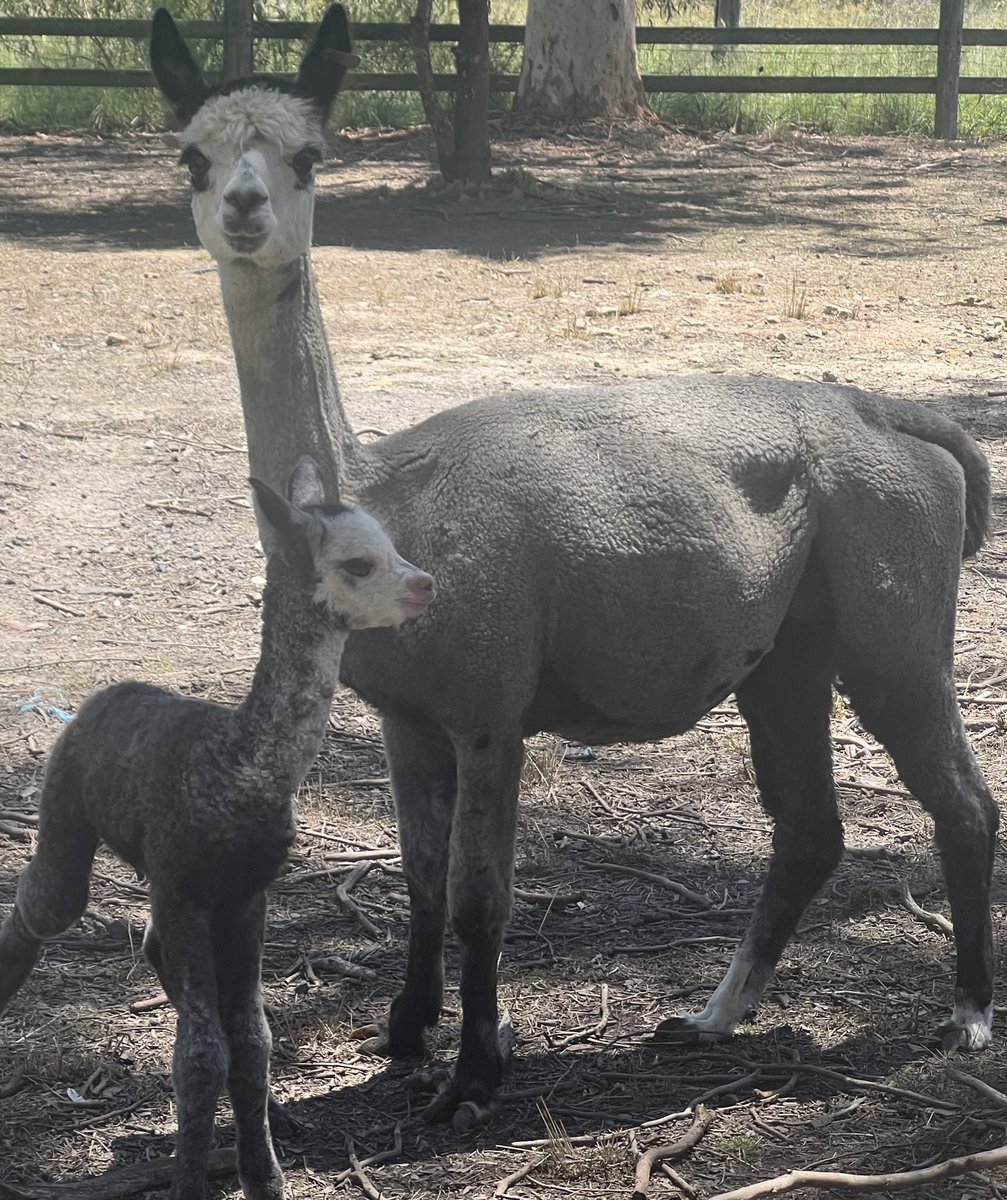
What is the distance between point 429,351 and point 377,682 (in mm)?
7340

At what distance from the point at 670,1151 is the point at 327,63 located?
2785 mm

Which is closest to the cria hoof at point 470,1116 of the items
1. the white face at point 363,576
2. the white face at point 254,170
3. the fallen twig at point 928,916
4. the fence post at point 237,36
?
the white face at point 363,576

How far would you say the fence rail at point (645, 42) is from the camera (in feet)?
65.7

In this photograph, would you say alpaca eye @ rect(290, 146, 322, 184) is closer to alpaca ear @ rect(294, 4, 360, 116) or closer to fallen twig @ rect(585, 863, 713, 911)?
alpaca ear @ rect(294, 4, 360, 116)

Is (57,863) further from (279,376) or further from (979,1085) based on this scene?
(979,1085)

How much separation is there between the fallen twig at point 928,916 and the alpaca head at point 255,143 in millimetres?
2750

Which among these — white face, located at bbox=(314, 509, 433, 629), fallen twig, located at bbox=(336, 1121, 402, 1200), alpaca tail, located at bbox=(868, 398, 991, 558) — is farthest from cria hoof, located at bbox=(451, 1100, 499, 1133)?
alpaca tail, located at bbox=(868, 398, 991, 558)

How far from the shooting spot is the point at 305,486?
12.0 ft

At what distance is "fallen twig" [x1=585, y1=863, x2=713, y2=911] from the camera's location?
5.24 m

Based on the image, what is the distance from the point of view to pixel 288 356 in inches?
159

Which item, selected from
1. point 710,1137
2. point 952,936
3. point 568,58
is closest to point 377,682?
point 710,1137

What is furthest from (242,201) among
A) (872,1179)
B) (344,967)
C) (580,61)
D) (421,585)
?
(580,61)

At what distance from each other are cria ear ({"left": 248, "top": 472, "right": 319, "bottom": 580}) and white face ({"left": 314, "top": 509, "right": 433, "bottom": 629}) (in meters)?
0.02

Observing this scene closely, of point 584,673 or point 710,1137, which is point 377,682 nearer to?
point 584,673
